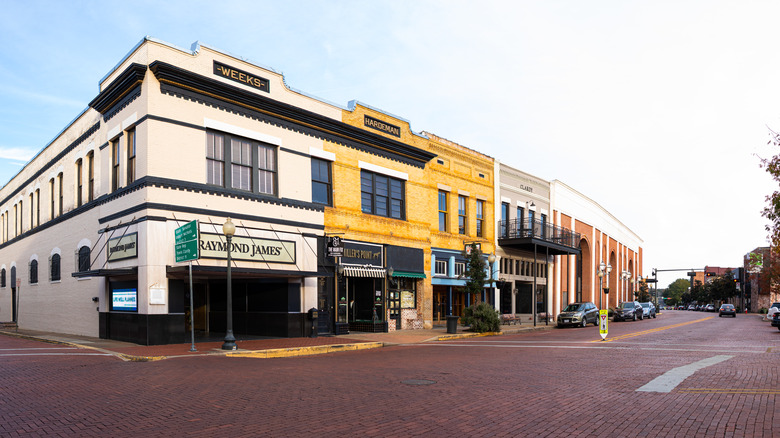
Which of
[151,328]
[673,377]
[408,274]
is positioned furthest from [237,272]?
[673,377]

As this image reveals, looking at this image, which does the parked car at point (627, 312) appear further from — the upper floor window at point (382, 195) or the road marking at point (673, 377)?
the road marking at point (673, 377)

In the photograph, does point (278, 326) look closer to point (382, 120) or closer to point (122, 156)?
point (122, 156)

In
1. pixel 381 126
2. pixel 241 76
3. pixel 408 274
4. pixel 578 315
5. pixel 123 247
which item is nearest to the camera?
pixel 123 247

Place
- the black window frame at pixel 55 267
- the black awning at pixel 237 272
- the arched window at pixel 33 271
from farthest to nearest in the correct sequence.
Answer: the arched window at pixel 33 271 < the black window frame at pixel 55 267 < the black awning at pixel 237 272

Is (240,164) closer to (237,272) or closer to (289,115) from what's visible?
(289,115)

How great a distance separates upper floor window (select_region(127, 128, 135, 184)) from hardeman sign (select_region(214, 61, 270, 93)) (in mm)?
3621

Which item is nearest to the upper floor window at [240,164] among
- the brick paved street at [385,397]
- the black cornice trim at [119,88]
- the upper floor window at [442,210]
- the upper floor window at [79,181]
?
the black cornice trim at [119,88]

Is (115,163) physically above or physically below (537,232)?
above

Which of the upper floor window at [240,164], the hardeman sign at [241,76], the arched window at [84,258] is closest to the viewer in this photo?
the upper floor window at [240,164]

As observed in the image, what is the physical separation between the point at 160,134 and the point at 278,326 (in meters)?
8.41

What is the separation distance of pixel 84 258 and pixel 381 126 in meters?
14.2

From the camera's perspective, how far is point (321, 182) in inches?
953

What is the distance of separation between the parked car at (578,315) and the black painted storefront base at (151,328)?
2360cm

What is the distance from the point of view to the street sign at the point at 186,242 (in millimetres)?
16281
